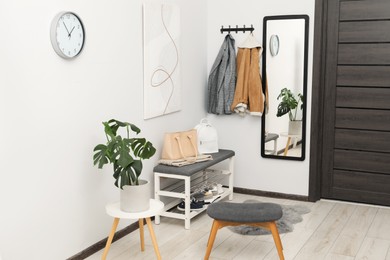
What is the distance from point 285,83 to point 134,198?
2.07 meters

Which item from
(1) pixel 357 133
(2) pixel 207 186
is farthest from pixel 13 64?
(1) pixel 357 133

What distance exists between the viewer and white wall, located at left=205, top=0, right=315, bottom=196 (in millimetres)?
4648

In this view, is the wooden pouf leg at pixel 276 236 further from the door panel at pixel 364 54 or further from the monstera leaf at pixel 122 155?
the door panel at pixel 364 54


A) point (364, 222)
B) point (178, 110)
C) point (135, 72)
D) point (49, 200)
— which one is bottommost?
point (364, 222)

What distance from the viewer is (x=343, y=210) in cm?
439

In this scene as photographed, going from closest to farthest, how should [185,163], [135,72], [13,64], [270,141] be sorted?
1. [13,64]
2. [135,72]
3. [185,163]
4. [270,141]

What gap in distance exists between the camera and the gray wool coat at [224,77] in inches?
186

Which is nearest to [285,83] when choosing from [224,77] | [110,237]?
[224,77]

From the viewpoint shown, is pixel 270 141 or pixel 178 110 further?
pixel 270 141

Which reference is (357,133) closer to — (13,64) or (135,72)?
(135,72)

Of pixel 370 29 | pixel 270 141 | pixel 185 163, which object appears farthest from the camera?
pixel 270 141

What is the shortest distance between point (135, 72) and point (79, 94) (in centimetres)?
66

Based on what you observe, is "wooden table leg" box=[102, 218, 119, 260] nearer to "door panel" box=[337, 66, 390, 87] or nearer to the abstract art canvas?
the abstract art canvas

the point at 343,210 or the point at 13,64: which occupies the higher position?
the point at 13,64
